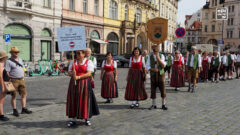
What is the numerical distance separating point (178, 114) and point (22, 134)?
3871 mm

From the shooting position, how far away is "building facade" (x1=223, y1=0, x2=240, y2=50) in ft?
218

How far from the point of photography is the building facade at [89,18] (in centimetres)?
2680

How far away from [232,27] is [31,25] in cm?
6039

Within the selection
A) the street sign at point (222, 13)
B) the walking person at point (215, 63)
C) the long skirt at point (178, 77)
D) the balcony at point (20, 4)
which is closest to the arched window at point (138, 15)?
the street sign at point (222, 13)

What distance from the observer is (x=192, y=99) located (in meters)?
8.70

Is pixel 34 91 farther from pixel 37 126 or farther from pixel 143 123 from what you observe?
pixel 143 123

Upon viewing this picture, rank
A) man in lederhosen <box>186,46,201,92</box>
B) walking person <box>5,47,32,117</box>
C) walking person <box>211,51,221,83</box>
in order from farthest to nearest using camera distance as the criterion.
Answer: walking person <box>211,51,221,83</box>
man in lederhosen <box>186,46,201,92</box>
walking person <box>5,47,32,117</box>

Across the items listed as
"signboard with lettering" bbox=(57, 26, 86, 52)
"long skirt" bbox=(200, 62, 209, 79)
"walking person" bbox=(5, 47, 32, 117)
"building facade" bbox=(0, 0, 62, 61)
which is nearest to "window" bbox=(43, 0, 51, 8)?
"building facade" bbox=(0, 0, 62, 61)

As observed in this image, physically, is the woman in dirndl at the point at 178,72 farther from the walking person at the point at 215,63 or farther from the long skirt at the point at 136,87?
the walking person at the point at 215,63

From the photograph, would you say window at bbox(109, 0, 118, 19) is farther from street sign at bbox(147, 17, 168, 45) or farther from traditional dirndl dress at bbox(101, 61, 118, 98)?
traditional dirndl dress at bbox(101, 61, 118, 98)

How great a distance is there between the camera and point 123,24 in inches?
1410

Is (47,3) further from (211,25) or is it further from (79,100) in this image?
(211,25)

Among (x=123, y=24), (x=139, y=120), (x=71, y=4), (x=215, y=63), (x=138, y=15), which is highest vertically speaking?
(x=138, y=15)

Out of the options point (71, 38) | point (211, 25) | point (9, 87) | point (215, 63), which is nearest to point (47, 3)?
point (215, 63)
